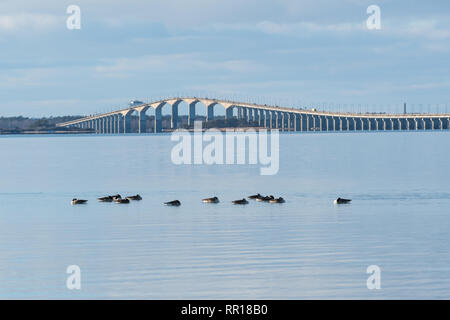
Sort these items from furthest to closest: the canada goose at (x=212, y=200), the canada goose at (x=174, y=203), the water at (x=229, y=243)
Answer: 1. the canada goose at (x=212, y=200)
2. the canada goose at (x=174, y=203)
3. the water at (x=229, y=243)

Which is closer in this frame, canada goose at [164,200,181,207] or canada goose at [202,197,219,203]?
canada goose at [164,200,181,207]

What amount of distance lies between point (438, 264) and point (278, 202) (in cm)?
1395

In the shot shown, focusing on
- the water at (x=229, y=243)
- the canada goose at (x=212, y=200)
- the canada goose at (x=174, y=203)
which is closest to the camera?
the water at (x=229, y=243)

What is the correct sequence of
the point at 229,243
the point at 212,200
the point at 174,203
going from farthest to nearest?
the point at 212,200, the point at 174,203, the point at 229,243

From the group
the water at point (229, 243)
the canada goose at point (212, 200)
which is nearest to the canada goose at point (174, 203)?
the water at point (229, 243)

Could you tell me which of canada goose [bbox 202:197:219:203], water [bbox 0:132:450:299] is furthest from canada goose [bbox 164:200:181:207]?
canada goose [bbox 202:197:219:203]

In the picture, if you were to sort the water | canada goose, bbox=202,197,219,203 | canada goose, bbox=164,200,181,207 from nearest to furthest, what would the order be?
the water < canada goose, bbox=164,200,181,207 < canada goose, bbox=202,197,219,203

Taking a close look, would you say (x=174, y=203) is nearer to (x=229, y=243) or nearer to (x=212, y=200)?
(x=212, y=200)

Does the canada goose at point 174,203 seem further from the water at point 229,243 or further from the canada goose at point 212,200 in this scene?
the canada goose at point 212,200

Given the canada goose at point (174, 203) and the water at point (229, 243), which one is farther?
the canada goose at point (174, 203)

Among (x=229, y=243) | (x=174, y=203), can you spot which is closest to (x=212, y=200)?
(x=174, y=203)

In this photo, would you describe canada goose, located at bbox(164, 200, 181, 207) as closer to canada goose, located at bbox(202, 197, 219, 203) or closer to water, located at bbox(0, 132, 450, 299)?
water, located at bbox(0, 132, 450, 299)

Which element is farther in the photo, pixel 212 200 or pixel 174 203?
pixel 212 200

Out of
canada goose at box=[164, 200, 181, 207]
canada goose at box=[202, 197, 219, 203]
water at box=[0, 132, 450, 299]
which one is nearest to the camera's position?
water at box=[0, 132, 450, 299]
